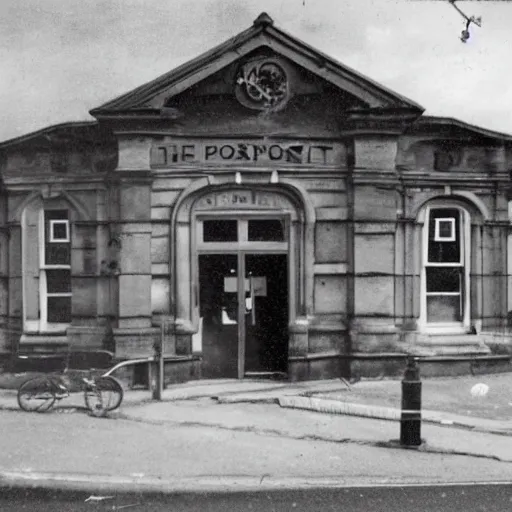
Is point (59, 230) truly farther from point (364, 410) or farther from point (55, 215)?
point (364, 410)

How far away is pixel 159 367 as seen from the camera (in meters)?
11.3

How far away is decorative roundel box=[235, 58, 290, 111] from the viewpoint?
1187 centimetres

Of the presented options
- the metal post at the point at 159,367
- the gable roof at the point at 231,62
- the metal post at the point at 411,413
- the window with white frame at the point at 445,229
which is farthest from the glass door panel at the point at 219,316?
the metal post at the point at 411,413

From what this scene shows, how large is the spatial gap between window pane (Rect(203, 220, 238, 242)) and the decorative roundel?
1.86m

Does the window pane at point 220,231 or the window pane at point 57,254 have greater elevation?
the window pane at point 220,231

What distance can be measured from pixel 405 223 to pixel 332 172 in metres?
1.55

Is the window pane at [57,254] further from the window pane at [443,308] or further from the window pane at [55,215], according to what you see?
the window pane at [443,308]

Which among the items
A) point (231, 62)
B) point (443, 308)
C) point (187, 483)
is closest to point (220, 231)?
point (231, 62)

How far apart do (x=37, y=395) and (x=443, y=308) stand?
6.79 meters

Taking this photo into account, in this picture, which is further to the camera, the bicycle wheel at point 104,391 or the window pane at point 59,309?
the window pane at point 59,309

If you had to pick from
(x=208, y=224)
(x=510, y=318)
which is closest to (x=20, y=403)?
(x=208, y=224)

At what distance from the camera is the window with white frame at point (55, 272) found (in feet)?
42.3

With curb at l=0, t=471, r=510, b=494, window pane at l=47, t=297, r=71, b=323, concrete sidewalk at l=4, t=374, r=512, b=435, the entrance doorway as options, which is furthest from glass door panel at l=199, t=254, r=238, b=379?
curb at l=0, t=471, r=510, b=494

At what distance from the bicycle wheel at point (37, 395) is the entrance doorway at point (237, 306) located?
2.84 metres
